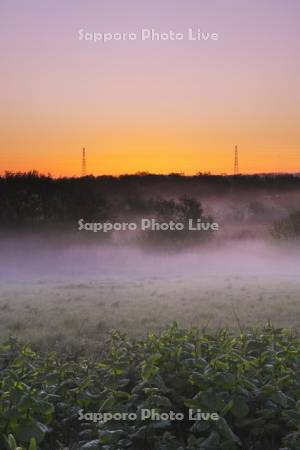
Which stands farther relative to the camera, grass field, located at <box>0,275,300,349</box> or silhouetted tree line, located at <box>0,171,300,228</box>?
silhouetted tree line, located at <box>0,171,300,228</box>

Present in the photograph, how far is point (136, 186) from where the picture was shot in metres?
9.49

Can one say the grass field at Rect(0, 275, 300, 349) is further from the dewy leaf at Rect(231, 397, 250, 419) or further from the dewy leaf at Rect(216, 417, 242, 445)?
the dewy leaf at Rect(216, 417, 242, 445)

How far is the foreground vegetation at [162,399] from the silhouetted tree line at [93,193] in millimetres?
4352

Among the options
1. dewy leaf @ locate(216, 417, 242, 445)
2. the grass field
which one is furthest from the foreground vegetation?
the grass field

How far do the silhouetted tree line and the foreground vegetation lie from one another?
435 cm

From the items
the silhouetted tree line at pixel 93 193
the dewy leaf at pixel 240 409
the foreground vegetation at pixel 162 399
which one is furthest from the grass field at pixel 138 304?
the dewy leaf at pixel 240 409

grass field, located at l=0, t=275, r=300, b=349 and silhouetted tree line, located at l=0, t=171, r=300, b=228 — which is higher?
silhouetted tree line, located at l=0, t=171, r=300, b=228

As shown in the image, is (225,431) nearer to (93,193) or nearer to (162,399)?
(162,399)

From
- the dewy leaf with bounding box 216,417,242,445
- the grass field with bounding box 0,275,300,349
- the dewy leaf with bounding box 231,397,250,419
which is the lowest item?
the dewy leaf with bounding box 216,417,242,445

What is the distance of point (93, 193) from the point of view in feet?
30.9

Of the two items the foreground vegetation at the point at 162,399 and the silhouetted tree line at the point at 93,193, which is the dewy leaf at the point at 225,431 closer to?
the foreground vegetation at the point at 162,399

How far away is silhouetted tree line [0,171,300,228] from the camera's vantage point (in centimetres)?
906

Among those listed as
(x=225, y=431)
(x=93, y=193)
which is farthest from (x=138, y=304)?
(x=225, y=431)

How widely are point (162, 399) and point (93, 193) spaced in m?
5.98
